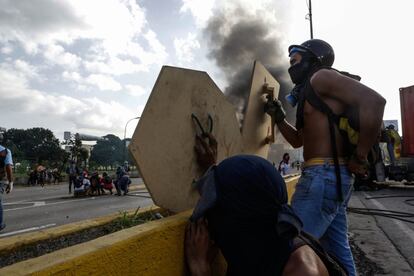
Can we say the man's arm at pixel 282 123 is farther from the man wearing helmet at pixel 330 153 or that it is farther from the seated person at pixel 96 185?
the seated person at pixel 96 185

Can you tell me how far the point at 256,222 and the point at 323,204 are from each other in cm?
100

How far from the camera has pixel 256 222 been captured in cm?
121

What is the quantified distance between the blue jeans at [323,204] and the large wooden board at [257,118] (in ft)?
2.38

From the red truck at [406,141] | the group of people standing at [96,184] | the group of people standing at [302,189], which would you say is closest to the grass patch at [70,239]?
the group of people standing at [302,189]

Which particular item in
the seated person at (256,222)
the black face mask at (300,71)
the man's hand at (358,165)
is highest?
the black face mask at (300,71)

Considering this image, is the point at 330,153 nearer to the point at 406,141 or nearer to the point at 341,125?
the point at 341,125

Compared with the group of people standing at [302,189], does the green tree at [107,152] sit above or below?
above

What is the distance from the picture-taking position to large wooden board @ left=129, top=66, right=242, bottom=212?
6.47 ft

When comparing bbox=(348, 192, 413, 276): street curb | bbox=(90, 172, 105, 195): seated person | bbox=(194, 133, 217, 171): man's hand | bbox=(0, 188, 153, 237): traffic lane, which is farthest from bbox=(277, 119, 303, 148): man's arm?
bbox=(90, 172, 105, 195): seated person

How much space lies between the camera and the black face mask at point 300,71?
241cm

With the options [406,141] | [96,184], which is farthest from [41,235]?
[96,184]

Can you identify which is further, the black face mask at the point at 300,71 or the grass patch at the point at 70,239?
the black face mask at the point at 300,71

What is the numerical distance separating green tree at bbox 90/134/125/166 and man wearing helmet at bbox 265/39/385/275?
266 feet

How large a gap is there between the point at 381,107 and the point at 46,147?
76.7 metres
